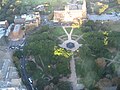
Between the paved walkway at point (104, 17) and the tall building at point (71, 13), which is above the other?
the tall building at point (71, 13)

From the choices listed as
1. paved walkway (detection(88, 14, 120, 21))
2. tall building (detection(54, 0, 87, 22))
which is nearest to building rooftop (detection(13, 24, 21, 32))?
tall building (detection(54, 0, 87, 22))

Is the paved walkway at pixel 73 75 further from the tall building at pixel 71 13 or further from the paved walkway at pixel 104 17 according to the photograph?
the paved walkway at pixel 104 17

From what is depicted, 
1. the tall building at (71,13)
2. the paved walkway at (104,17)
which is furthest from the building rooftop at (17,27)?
the paved walkway at (104,17)

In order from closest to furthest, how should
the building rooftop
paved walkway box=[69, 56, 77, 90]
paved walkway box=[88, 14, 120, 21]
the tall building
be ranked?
paved walkway box=[69, 56, 77, 90], the building rooftop, the tall building, paved walkway box=[88, 14, 120, 21]

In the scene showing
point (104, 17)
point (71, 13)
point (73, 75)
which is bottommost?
point (73, 75)

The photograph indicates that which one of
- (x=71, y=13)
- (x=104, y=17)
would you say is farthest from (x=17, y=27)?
(x=104, y=17)

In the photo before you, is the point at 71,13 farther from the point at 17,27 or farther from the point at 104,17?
the point at 17,27

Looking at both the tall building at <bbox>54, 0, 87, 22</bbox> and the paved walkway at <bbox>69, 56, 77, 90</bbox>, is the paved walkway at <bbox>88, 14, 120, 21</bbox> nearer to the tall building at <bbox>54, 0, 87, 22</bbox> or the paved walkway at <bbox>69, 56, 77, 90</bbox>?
the tall building at <bbox>54, 0, 87, 22</bbox>

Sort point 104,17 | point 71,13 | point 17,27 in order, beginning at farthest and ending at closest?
point 104,17 → point 71,13 → point 17,27

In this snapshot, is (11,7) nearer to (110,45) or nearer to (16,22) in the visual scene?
(16,22)
